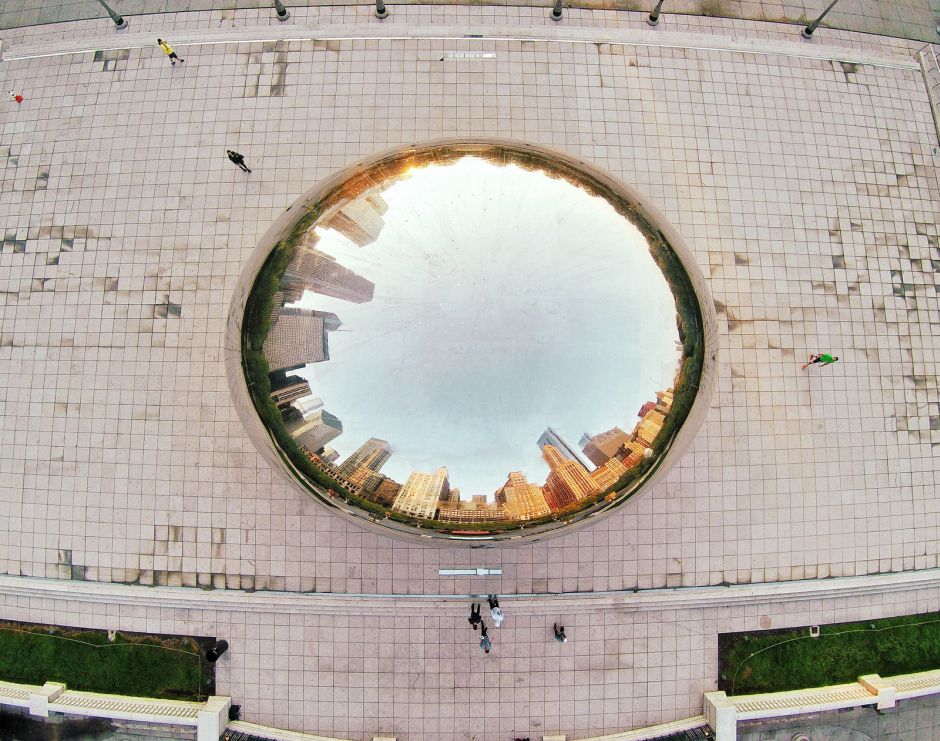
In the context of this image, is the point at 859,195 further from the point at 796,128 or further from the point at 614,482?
the point at 614,482

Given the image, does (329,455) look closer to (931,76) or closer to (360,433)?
(360,433)

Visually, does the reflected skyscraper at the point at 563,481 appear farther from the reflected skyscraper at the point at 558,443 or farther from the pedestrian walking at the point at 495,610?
the pedestrian walking at the point at 495,610

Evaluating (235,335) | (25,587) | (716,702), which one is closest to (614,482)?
(235,335)

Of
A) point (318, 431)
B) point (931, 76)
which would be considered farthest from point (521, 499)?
point (931, 76)

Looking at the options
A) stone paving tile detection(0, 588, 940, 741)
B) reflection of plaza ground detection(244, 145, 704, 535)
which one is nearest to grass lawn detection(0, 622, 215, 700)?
stone paving tile detection(0, 588, 940, 741)

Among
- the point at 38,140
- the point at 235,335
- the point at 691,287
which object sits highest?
the point at 38,140

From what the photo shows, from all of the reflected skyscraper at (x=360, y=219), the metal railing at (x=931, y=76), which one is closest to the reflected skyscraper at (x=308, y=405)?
the reflected skyscraper at (x=360, y=219)
